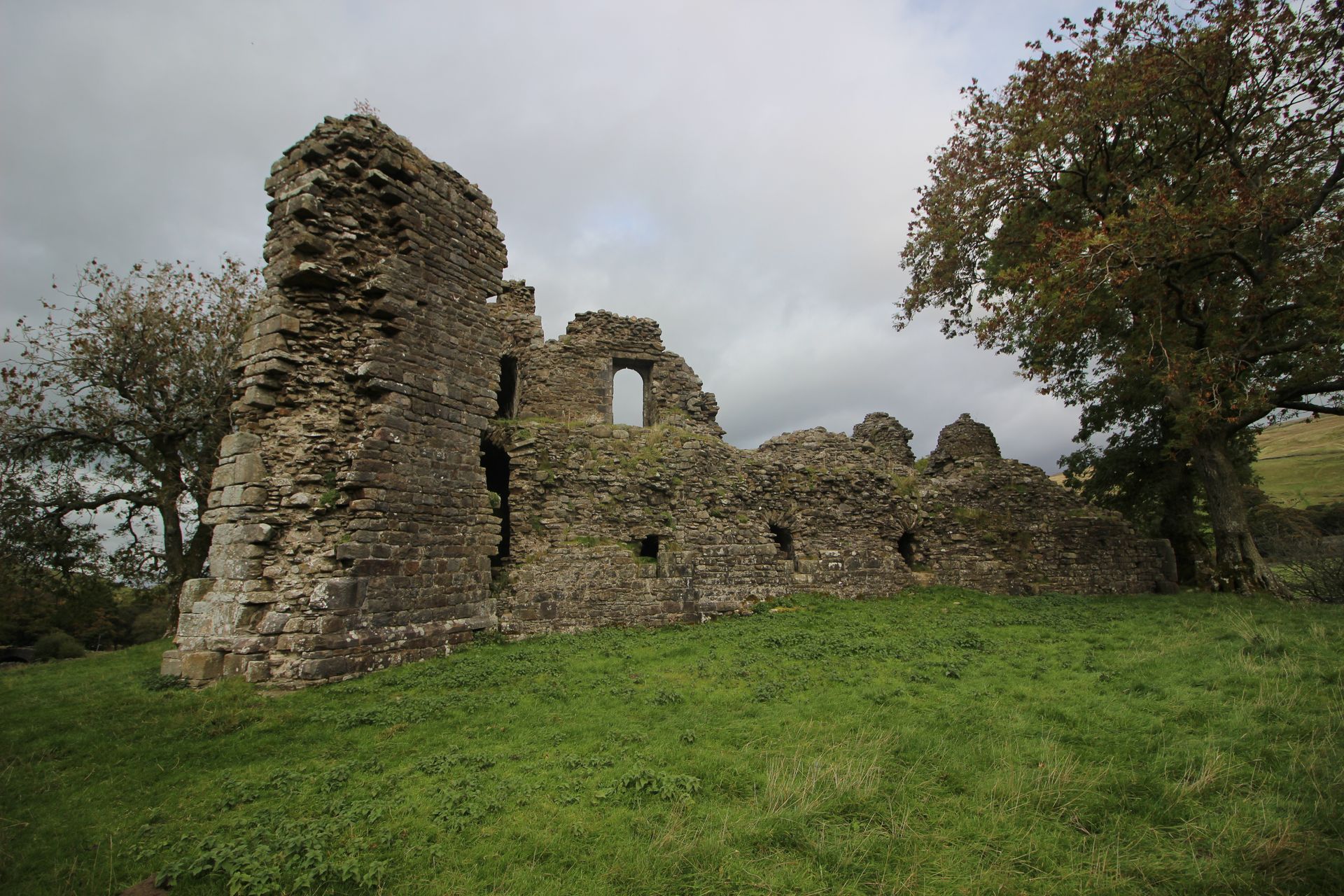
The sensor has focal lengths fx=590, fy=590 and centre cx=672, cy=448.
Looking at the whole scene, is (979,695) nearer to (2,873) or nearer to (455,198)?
(2,873)

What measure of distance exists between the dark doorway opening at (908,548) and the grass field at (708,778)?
22.3 ft

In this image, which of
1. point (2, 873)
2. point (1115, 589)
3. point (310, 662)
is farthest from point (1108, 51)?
point (2, 873)

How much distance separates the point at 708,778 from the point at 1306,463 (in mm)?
74617

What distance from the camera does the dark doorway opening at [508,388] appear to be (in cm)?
1731

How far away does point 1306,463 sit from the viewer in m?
53.3

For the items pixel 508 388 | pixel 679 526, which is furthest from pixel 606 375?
pixel 679 526

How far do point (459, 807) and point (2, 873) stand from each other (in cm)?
278

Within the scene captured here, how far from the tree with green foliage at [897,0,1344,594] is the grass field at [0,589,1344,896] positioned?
6378 mm

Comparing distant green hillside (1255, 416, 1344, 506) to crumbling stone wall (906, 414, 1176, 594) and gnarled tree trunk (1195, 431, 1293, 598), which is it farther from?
gnarled tree trunk (1195, 431, 1293, 598)

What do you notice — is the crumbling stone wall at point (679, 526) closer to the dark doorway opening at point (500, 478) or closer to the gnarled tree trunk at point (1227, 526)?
the dark doorway opening at point (500, 478)

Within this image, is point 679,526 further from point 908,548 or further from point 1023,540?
point 1023,540

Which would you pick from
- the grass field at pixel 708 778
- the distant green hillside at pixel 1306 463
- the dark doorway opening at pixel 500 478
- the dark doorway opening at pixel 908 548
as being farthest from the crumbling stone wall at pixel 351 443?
the distant green hillside at pixel 1306 463

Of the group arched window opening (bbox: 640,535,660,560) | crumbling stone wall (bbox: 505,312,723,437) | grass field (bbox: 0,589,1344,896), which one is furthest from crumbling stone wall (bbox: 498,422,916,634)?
crumbling stone wall (bbox: 505,312,723,437)

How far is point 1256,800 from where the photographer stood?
171 inches
